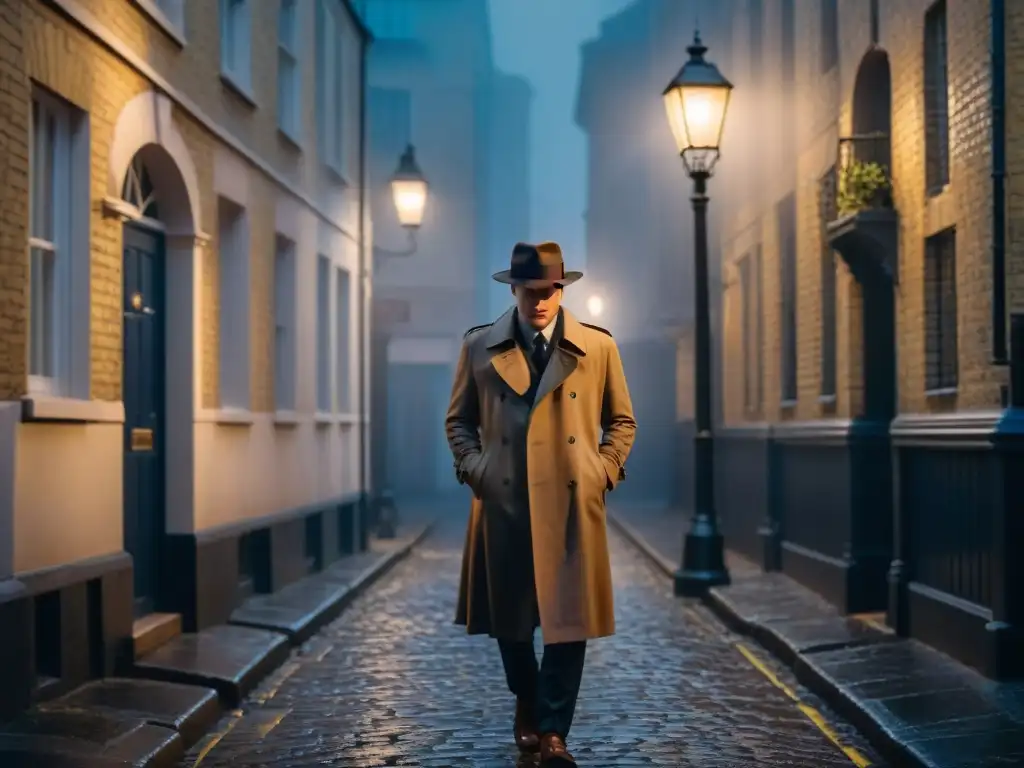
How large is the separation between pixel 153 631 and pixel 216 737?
2342 mm

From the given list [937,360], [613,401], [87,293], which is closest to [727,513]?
[937,360]

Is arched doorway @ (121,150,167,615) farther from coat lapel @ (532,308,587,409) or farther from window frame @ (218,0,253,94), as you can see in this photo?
coat lapel @ (532,308,587,409)

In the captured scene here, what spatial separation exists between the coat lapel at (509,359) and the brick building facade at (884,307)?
10.3ft

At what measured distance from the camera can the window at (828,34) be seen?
14.1 metres

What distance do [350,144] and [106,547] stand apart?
35.4 feet

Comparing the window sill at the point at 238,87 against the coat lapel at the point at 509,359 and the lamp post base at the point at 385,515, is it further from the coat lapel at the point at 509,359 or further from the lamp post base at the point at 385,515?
the lamp post base at the point at 385,515

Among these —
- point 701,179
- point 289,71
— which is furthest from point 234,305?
point 701,179

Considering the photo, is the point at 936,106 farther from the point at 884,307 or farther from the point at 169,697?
the point at 169,697

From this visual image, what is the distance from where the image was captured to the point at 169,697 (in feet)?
26.8

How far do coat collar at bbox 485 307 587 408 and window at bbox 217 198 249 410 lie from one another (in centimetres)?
686

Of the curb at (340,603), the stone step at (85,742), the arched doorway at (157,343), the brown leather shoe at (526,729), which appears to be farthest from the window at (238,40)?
the brown leather shoe at (526,729)

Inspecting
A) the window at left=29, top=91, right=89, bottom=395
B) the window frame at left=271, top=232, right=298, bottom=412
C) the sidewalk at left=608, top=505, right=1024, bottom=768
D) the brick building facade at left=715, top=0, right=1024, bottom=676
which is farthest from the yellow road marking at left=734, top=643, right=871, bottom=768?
the window frame at left=271, top=232, right=298, bottom=412

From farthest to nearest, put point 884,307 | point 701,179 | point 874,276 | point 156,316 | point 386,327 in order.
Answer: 1. point 386,327
2. point 701,179
3. point 884,307
4. point 874,276
5. point 156,316

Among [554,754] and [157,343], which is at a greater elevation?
[157,343]
